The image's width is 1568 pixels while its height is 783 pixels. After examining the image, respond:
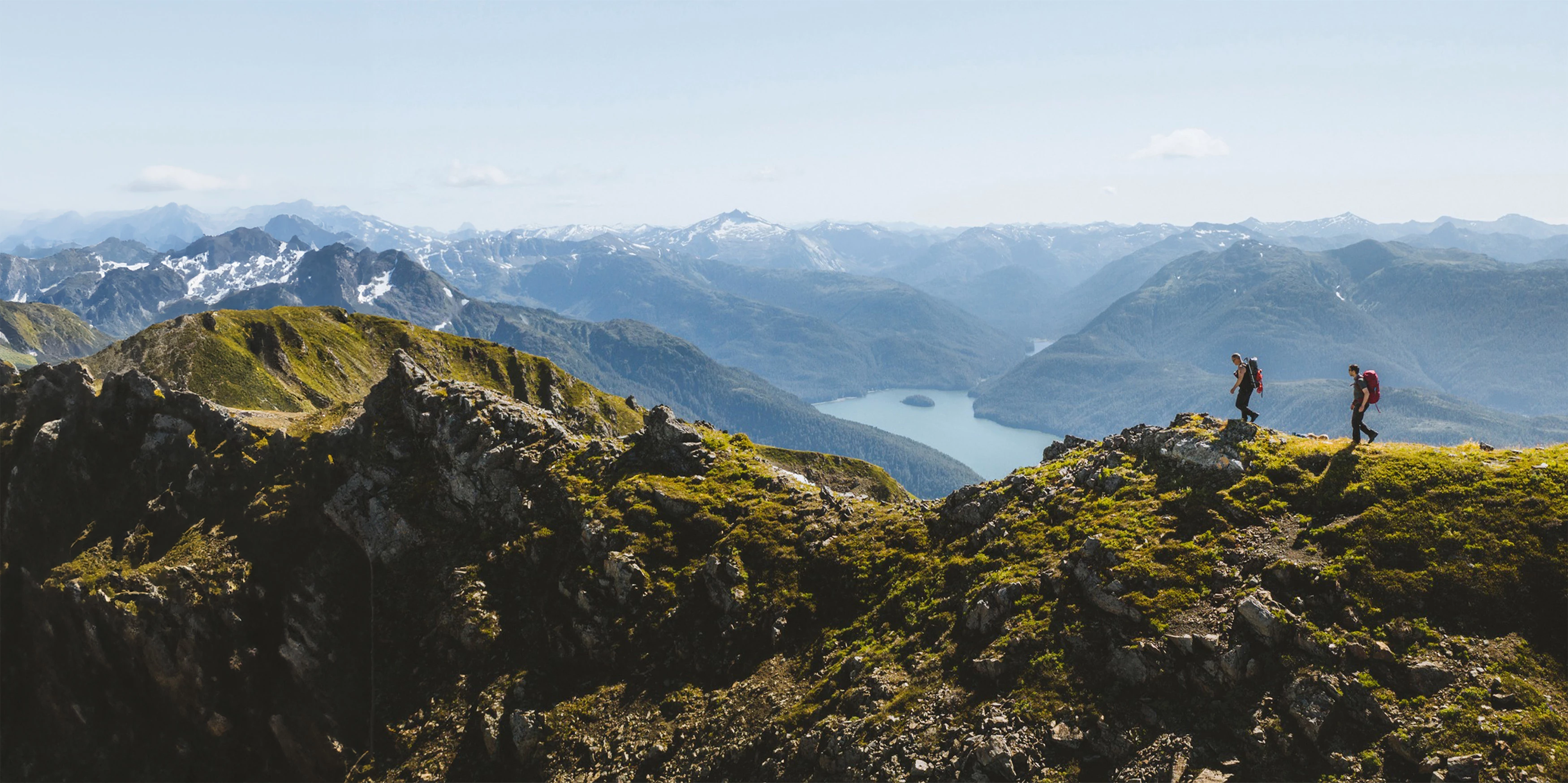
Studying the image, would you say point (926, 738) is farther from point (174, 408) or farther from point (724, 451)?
point (174, 408)

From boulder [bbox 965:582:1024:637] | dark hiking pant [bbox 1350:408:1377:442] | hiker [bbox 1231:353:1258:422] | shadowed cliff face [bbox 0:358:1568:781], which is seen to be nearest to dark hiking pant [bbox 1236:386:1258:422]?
hiker [bbox 1231:353:1258:422]

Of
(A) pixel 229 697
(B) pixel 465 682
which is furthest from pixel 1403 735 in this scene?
(A) pixel 229 697

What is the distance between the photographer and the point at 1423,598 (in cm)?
2508

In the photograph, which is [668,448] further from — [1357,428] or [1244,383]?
[1357,428]

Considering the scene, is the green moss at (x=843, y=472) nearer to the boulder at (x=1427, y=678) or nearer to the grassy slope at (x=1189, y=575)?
the grassy slope at (x=1189, y=575)

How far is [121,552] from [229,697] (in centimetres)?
1676

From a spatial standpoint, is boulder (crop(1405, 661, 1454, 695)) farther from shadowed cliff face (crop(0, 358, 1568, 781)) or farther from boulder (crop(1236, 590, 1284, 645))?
boulder (crop(1236, 590, 1284, 645))

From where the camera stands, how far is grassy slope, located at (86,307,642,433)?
477 feet

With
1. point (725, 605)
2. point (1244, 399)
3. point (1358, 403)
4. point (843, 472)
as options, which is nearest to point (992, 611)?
point (725, 605)

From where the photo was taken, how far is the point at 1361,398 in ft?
102

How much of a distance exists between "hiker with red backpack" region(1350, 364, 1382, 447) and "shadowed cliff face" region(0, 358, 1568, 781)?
4.01ft

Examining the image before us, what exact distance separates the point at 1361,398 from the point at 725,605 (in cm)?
3128

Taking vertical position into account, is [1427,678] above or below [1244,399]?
below

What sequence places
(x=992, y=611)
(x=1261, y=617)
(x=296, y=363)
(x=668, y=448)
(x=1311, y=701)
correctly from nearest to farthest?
(x=1311, y=701) → (x=1261, y=617) → (x=992, y=611) → (x=668, y=448) → (x=296, y=363)
